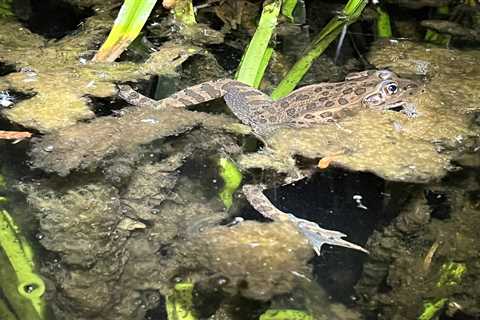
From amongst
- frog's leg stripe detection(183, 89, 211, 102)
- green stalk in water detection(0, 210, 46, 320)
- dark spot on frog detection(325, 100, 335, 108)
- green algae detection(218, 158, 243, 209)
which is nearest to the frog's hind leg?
frog's leg stripe detection(183, 89, 211, 102)

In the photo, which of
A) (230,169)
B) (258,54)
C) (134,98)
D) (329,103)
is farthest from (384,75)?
(134,98)

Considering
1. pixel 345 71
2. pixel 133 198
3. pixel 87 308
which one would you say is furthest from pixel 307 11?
pixel 87 308

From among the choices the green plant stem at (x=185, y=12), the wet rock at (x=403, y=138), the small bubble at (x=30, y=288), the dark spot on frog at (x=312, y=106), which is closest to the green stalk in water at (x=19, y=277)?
the small bubble at (x=30, y=288)

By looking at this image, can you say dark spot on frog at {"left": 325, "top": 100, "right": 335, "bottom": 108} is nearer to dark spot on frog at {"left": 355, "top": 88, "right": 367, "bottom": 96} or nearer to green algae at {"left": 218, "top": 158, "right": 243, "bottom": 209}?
dark spot on frog at {"left": 355, "top": 88, "right": 367, "bottom": 96}

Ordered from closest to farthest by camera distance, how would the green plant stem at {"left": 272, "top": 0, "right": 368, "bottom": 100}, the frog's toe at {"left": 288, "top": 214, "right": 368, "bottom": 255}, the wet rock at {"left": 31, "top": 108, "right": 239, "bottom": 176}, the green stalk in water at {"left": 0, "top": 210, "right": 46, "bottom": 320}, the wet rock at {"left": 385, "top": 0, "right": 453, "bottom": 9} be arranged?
the green stalk in water at {"left": 0, "top": 210, "right": 46, "bottom": 320}, the frog's toe at {"left": 288, "top": 214, "right": 368, "bottom": 255}, the wet rock at {"left": 31, "top": 108, "right": 239, "bottom": 176}, the green plant stem at {"left": 272, "top": 0, "right": 368, "bottom": 100}, the wet rock at {"left": 385, "top": 0, "right": 453, "bottom": 9}

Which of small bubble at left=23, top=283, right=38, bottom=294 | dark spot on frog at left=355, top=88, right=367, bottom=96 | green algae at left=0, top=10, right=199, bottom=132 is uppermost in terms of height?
dark spot on frog at left=355, top=88, right=367, bottom=96

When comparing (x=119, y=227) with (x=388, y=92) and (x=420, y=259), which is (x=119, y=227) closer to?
(x=420, y=259)

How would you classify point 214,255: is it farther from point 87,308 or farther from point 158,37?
point 158,37
